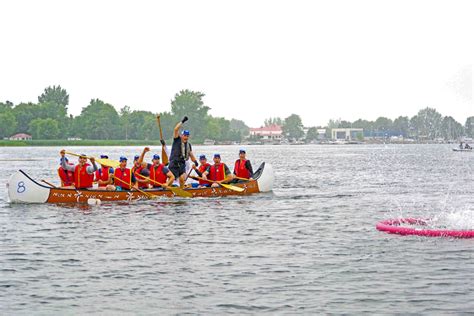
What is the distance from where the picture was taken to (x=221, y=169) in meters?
31.3

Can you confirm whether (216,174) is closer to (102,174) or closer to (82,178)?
(102,174)

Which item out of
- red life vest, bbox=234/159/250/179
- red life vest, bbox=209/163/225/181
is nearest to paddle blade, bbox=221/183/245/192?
red life vest, bbox=209/163/225/181

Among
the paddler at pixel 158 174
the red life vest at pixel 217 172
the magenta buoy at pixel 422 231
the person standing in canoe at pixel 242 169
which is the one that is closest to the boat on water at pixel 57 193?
the paddler at pixel 158 174

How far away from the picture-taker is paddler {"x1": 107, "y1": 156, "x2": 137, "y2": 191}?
1134 inches

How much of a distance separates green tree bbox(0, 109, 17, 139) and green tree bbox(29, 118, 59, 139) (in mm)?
4858

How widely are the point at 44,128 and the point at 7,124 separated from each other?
365 inches

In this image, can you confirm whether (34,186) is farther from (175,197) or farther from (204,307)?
(204,307)

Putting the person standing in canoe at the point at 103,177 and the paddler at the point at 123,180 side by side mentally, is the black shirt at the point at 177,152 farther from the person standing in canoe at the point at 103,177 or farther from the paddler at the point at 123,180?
the person standing in canoe at the point at 103,177

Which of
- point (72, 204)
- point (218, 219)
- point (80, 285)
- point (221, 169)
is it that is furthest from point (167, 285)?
point (221, 169)

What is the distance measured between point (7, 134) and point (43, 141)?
501 inches

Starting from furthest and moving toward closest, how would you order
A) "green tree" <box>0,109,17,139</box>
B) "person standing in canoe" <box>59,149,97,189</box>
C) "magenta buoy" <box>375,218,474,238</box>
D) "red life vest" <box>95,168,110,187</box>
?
"green tree" <box>0,109,17,139</box> < "red life vest" <box>95,168,110,187</box> < "person standing in canoe" <box>59,149,97,189</box> < "magenta buoy" <box>375,218,474,238</box>

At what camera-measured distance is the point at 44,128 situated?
19400 cm

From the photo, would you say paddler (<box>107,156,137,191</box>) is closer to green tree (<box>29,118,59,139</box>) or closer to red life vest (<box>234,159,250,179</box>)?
red life vest (<box>234,159,250,179</box>)

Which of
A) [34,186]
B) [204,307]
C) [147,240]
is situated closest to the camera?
[204,307]
